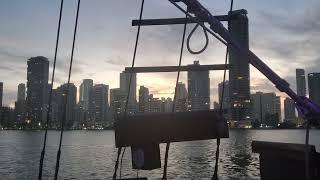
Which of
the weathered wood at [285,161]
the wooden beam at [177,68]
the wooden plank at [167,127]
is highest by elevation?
the wooden beam at [177,68]

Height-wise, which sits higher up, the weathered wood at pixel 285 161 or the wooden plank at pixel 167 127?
the wooden plank at pixel 167 127

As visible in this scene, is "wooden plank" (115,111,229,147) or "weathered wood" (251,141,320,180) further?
"weathered wood" (251,141,320,180)

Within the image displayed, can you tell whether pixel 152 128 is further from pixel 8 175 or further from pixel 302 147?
pixel 8 175

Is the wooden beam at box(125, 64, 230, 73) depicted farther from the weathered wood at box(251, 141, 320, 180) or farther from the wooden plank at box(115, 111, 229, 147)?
the weathered wood at box(251, 141, 320, 180)

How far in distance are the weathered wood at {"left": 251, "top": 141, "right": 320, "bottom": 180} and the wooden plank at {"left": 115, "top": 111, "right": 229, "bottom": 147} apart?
191 cm

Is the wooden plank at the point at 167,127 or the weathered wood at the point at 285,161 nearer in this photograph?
the wooden plank at the point at 167,127

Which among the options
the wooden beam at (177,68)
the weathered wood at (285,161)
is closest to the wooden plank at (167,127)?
the wooden beam at (177,68)

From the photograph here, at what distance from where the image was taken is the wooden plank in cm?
904

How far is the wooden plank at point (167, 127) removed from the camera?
9039 mm

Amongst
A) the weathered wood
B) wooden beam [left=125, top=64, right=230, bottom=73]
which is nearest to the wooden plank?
wooden beam [left=125, top=64, right=230, bottom=73]

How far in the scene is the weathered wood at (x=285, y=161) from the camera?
9703 millimetres

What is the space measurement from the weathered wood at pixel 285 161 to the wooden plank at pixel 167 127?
75.3 inches

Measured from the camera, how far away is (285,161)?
10.4 metres

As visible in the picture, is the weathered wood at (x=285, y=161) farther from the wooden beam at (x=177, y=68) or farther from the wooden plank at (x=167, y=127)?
the wooden beam at (x=177, y=68)
